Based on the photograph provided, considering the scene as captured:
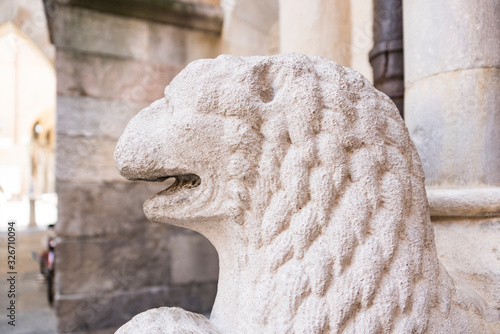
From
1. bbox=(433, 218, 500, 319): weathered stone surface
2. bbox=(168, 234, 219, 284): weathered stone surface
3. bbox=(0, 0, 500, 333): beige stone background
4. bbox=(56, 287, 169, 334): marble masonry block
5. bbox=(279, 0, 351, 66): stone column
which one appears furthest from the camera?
bbox=(168, 234, 219, 284): weathered stone surface

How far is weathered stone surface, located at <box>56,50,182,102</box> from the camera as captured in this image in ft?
7.23

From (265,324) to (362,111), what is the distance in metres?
0.42

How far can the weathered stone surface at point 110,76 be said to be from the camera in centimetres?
220

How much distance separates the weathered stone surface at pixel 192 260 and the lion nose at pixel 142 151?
1.81m

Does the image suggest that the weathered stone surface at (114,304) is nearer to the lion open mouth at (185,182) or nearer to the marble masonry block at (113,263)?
the marble masonry block at (113,263)

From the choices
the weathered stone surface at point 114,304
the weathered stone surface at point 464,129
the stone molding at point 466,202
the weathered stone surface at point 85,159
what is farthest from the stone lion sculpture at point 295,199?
the weathered stone surface at point 114,304

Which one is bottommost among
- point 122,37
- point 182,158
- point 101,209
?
point 101,209

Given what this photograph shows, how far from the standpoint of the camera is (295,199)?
0.64 m

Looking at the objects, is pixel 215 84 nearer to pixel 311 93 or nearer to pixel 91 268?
pixel 311 93

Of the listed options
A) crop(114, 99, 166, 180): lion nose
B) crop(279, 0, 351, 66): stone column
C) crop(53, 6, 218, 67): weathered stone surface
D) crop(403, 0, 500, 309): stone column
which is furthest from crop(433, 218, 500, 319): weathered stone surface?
crop(53, 6, 218, 67): weathered stone surface

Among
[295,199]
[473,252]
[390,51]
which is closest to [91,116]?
[390,51]

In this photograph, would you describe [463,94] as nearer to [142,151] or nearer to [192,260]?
[142,151]

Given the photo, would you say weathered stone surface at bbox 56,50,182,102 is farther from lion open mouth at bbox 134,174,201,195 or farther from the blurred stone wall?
lion open mouth at bbox 134,174,201,195

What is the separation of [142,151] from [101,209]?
1.75m
